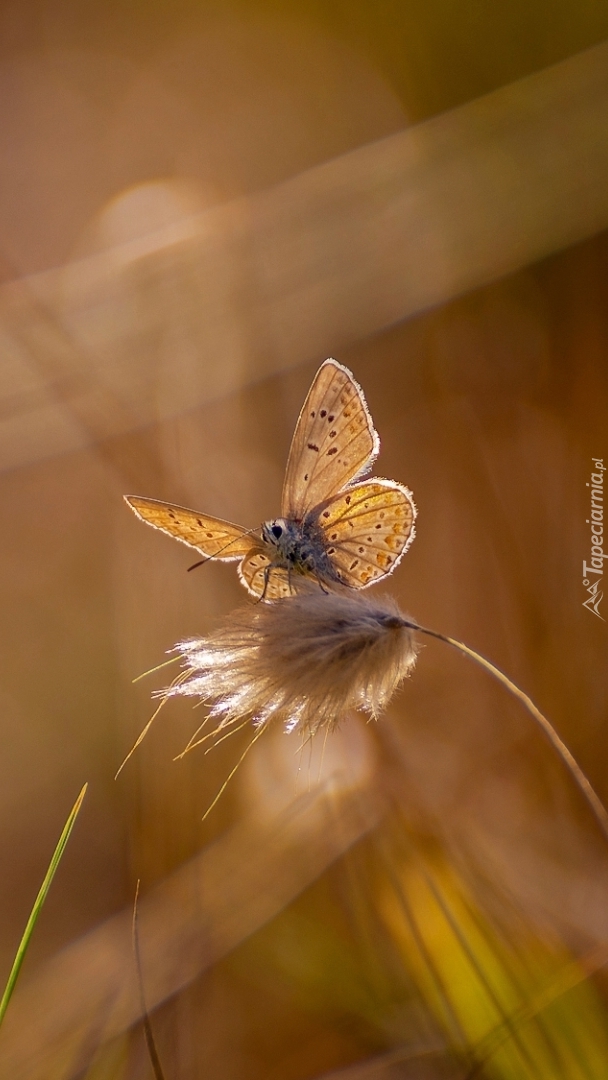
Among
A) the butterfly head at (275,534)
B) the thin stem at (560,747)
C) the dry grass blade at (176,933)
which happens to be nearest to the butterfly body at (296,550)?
the butterfly head at (275,534)

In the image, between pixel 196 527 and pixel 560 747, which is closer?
pixel 560 747

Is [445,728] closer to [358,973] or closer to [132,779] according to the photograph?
[358,973]

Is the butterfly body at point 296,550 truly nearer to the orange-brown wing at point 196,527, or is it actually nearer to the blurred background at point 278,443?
the orange-brown wing at point 196,527

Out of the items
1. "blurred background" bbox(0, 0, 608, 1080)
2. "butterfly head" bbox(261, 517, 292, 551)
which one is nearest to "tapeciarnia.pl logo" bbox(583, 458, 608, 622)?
"blurred background" bbox(0, 0, 608, 1080)

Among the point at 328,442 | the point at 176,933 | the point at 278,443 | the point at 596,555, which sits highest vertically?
the point at 278,443

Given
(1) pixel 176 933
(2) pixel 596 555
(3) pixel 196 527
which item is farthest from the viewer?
(2) pixel 596 555

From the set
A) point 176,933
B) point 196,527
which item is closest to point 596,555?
point 196,527

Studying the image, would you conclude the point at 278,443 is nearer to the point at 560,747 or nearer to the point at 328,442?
the point at 328,442
